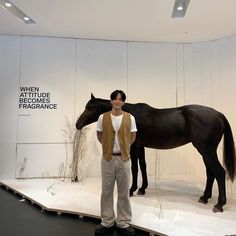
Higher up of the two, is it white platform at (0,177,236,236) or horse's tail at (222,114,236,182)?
horse's tail at (222,114,236,182)

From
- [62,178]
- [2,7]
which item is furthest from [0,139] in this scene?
[2,7]

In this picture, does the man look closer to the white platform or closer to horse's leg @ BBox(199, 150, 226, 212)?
the white platform

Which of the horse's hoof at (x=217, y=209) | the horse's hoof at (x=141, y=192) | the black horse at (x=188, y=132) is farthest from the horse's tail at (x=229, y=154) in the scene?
the horse's hoof at (x=141, y=192)

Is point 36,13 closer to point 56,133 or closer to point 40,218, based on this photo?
point 56,133

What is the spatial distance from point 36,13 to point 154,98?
117 inches

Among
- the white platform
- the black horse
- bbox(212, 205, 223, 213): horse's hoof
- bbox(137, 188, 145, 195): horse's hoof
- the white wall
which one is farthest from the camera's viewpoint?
the white wall

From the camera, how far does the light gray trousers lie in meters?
2.93

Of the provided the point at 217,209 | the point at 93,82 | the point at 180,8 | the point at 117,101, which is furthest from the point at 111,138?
the point at 93,82

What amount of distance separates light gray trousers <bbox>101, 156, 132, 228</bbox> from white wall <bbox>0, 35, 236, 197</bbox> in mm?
2846

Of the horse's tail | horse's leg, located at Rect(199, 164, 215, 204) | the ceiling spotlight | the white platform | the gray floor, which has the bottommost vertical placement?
the gray floor

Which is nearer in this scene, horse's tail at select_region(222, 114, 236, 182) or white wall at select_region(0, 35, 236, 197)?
horse's tail at select_region(222, 114, 236, 182)

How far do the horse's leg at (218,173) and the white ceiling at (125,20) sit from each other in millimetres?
2252

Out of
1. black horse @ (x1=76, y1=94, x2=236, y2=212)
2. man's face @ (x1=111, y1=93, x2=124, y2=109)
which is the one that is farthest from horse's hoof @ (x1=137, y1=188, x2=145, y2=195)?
man's face @ (x1=111, y1=93, x2=124, y2=109)

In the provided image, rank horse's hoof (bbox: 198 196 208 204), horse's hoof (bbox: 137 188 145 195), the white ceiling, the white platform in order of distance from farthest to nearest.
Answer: horse's hoof (bbox: 137 188 145 195), the white ceiling, horse's hoof (bbox: 198 196 208 204), the white platform
